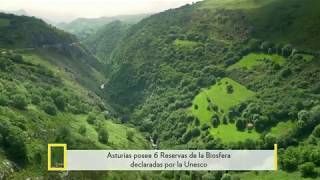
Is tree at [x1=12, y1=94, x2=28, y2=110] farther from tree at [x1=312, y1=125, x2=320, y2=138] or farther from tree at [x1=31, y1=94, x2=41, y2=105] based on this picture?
tree at [x1=312, y1=125, x2=320, y2=138]

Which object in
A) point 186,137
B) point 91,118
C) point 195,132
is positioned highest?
point 91,118

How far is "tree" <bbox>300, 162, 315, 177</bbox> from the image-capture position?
128m

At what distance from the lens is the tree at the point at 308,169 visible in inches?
5039

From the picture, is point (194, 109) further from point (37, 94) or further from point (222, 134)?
point (37, 94)

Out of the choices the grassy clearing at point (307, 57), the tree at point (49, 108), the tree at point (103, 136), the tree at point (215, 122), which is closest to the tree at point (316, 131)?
the tree at point (215, 122)

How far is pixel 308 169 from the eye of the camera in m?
128

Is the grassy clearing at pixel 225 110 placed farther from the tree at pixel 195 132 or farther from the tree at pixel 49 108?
the tree at pixel 49 108

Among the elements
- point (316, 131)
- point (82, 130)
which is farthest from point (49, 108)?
point (316, 131)

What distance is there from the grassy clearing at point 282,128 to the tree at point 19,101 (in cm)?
7619

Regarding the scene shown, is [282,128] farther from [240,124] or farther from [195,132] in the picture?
[195,132]

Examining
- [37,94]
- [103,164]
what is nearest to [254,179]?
[103,164]

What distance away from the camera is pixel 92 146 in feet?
470

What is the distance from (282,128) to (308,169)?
32.4 metres

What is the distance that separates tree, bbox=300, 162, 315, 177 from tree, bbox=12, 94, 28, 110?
8038cm
